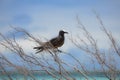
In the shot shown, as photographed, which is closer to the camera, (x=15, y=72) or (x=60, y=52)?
(x=15, y=72)

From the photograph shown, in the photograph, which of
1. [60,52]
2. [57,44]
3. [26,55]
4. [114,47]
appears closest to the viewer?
[26,55]

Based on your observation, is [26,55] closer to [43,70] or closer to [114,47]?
[43,70]

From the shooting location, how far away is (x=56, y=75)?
15.2ft

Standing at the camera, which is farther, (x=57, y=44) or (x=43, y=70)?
(x=57, y=44)

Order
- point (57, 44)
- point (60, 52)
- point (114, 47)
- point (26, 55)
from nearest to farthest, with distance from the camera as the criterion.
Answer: point (26, 55) → point (60, 52) → point (114, 47) → point (57, 44)

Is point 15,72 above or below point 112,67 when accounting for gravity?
above

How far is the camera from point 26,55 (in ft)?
14.5

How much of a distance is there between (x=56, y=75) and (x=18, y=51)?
63cm

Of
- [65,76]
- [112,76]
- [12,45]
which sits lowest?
[112,76]

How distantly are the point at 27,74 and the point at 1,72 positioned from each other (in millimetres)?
360

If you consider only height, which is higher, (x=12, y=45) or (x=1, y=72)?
(x=12, y=45)

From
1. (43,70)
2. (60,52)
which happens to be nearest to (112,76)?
(60,52)

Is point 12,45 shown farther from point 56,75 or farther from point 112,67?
point 112,67

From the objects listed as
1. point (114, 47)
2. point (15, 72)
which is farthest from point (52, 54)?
point (114, 47)
